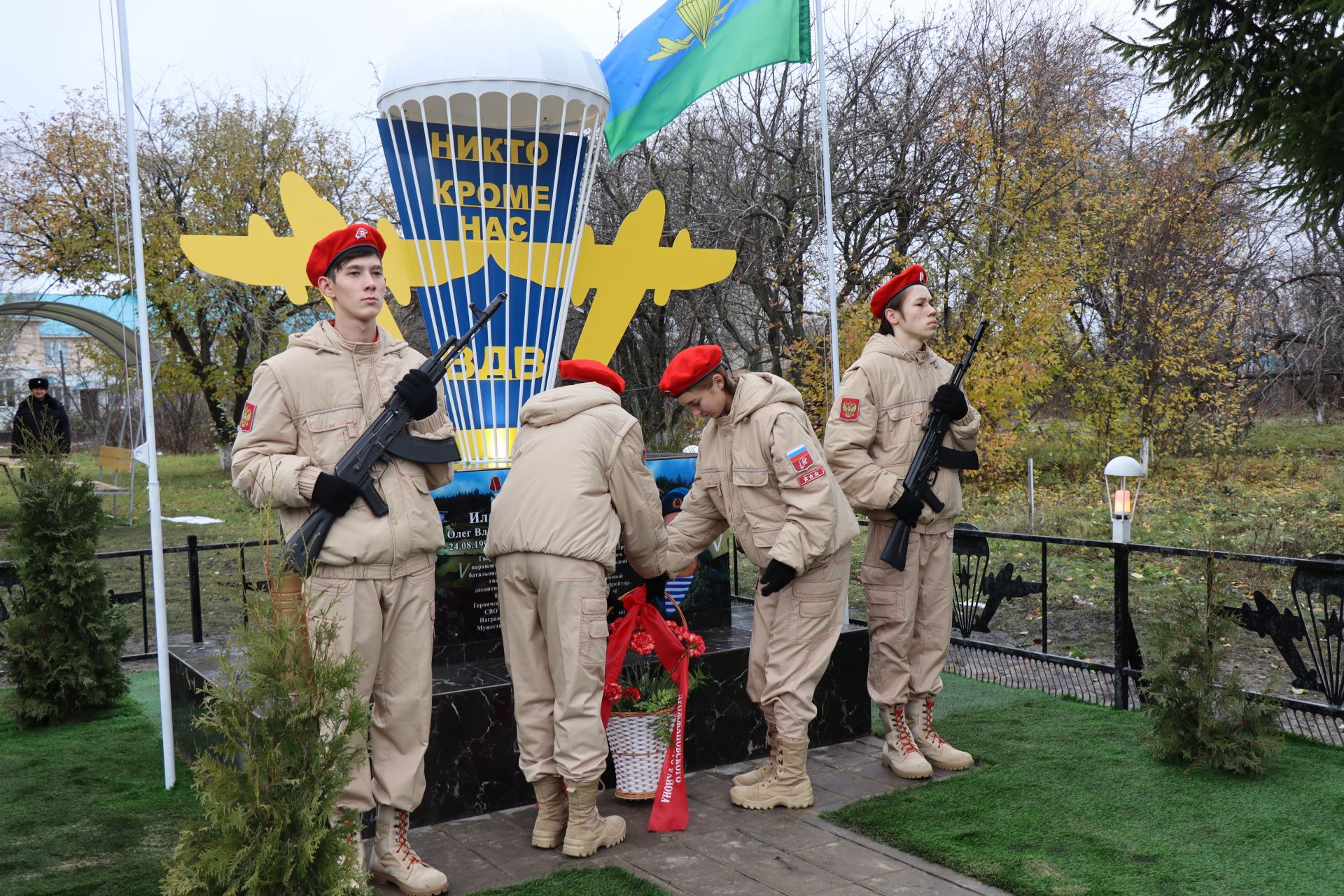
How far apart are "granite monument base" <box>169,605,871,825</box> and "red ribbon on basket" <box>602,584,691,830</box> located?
380 mm

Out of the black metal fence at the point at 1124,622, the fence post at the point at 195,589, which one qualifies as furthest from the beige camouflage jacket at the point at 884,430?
the fence post at the point at 195,589

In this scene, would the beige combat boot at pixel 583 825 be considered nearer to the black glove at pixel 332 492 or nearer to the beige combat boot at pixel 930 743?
the black glove at pixel 332 492

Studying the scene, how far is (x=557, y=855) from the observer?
3.81 meters

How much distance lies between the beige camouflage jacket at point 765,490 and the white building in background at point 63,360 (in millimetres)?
4889

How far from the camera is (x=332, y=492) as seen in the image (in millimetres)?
3312

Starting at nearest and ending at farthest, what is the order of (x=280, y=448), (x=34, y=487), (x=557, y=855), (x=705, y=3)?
(x=280, y=448) < (x=557, y=855) < (x=34, y=487) < (x=705, y=3)

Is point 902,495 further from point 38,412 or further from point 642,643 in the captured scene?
point 38,412

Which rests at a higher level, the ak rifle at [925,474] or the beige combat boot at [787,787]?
the ak rifle at [925,474]

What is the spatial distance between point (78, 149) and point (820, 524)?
61.6 feet

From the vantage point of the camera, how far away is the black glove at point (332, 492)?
3.31 metres

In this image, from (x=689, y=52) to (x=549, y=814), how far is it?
4.28 meters

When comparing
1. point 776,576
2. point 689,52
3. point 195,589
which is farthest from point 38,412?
point 776,576

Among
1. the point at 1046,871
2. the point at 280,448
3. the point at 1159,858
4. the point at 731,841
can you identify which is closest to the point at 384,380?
the point at 280,448

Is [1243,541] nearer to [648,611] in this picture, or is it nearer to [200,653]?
[648,611]
